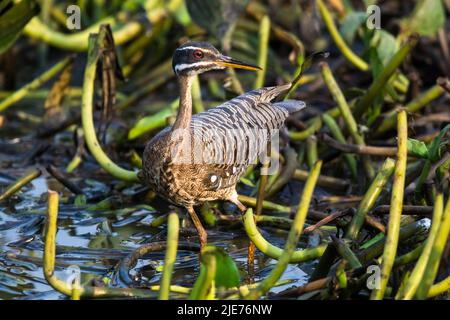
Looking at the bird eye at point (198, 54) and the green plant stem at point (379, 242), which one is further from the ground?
the bird eye at point (198, 54)

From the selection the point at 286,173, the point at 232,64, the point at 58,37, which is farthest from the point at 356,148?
the point at 58,37

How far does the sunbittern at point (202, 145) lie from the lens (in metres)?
4.94

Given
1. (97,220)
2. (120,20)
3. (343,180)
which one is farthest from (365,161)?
(120,20)

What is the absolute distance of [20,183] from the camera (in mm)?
5715

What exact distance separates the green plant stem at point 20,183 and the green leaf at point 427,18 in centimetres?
325

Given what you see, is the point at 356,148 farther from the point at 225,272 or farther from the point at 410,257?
the point at 225,272

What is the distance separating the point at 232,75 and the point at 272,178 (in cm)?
86

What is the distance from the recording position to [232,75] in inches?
250

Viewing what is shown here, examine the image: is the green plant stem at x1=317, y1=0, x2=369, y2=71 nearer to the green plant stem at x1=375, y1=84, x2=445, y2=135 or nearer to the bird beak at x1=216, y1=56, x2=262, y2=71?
the green plant stem at x1=375, y1=84, x2=445, y2=135

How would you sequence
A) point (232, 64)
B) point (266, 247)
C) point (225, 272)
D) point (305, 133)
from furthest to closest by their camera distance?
point (305, 133) < point (232, 64) < point (266, 247) < point (225, 272)

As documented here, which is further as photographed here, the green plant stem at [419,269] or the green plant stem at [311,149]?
the green plant stem at [311,149]

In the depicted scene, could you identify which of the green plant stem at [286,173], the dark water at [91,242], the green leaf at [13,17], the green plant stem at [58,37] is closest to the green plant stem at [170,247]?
the dark water at [91,242]

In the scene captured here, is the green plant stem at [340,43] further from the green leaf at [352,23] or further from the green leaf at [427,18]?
the green leaf at [427,18]

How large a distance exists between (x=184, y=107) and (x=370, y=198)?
113 centimetres
